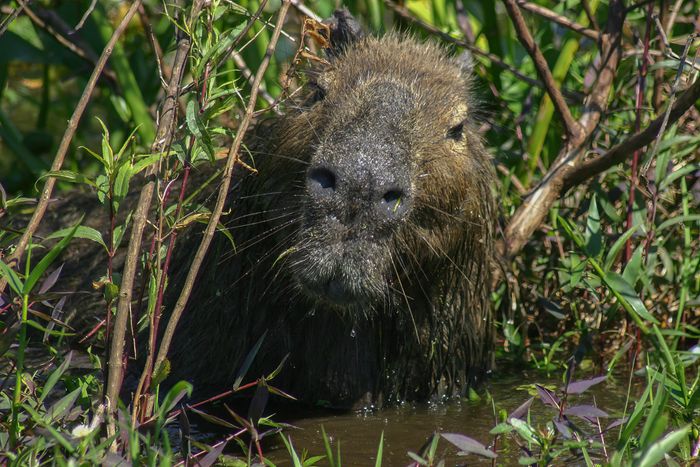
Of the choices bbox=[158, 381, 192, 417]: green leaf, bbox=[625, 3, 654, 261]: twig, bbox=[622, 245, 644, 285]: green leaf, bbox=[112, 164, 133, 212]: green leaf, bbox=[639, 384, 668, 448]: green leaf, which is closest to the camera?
bbox=[639, 384, 668, 448]: green leaf

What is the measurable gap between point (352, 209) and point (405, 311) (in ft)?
3.04

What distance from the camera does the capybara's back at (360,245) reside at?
→ 3.08 m

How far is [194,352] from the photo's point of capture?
3.95m

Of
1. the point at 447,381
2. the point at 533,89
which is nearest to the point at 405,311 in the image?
the point at 447,381

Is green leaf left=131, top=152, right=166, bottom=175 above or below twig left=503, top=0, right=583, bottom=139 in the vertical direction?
below

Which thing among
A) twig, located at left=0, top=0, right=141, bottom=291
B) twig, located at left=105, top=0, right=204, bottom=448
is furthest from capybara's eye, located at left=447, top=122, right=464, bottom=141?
twig, located at left=0, top=0, right=141, bottom=291

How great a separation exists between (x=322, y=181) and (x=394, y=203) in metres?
0.22

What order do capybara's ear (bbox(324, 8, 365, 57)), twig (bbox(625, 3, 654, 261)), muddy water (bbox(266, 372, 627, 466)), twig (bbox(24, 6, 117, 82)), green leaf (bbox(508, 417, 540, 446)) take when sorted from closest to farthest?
green leaf (bbox(508, 417, 540, 446)) < muddy water (bbox(266, 372, 627, 466)) < capybara's ear (bbox(324, 8, 365, 57)) < twig (bbox(625, 3, 654, 261)) < twig (bbox(24, 6, 117, 82))

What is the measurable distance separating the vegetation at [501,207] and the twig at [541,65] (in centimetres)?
1

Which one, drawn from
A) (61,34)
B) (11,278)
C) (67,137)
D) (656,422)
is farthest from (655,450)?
(61,34)

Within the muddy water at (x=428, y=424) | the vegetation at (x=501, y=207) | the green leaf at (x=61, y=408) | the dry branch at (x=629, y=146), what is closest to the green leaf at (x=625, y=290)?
the vegetation at (x=501, y=207)

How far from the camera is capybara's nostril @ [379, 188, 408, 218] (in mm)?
3045

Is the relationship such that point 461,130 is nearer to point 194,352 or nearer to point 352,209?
point 352,209

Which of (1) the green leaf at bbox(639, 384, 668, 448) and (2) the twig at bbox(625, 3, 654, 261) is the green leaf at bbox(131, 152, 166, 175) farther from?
(2) the twig at bbox(625, 3, 654, 261)
